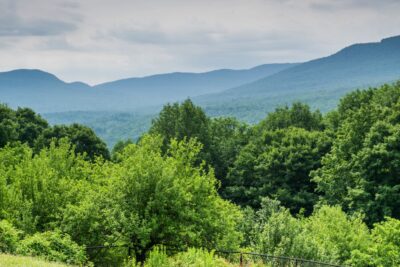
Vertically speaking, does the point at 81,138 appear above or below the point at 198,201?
above

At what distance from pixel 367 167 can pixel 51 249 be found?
113 ft

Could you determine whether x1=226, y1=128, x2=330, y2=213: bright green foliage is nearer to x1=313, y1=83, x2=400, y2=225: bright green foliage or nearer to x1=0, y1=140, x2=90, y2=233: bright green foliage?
x1=313, y1=83, x2=400, y2=225: bright green foliage

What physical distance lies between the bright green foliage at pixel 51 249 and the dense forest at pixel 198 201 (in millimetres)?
59

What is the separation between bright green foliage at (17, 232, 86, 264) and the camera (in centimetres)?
2187

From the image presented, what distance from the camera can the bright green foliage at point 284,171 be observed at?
61763 mm

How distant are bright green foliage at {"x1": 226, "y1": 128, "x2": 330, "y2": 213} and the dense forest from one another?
0.15 meters

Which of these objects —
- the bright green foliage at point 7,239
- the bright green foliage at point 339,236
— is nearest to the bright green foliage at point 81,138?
the bright green foliage at point 339,236

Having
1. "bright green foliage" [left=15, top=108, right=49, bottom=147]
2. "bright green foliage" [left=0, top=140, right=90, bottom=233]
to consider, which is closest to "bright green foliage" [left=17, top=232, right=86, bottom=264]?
"bright green foliage" [left=0, top=140, right=90, bottom=233]

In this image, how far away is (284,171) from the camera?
6334cm

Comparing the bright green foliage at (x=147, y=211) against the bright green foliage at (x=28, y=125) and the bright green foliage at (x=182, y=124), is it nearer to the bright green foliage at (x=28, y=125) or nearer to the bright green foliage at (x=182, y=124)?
the bright green foliage at (x=182, y=124)

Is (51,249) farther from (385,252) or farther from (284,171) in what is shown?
(284,171)

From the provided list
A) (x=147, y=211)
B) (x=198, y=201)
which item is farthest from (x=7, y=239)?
(x=198, y=201)

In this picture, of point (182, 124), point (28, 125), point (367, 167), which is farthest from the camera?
point (28, 125)

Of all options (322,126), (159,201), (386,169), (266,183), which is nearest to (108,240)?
(159,201)
